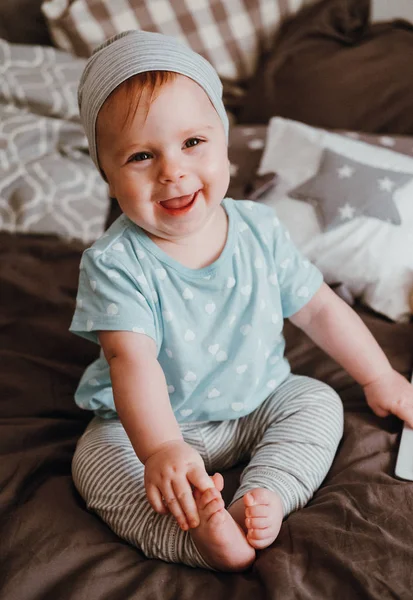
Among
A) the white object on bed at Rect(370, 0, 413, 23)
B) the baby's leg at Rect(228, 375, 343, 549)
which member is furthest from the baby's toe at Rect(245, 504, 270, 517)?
the white object on bed at Rect(370, 0, 413, 23)

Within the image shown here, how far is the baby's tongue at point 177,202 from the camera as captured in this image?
84 centimetres

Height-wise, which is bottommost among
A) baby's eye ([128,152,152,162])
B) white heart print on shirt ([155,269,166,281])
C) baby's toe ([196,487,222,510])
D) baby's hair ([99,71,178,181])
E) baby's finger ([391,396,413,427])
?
baby's finger ([391,396,413,427])

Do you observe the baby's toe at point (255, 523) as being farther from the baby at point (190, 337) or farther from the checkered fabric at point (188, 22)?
the checkered fabric at point (188, 22)

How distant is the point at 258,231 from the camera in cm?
98

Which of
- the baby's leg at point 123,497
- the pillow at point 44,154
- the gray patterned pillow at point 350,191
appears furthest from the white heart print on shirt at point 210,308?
the pillow at point 44,154

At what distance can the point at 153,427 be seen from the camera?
0.80 metres

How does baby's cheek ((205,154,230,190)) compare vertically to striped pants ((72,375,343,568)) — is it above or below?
above

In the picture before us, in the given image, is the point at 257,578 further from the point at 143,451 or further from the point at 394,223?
the point at 394,223

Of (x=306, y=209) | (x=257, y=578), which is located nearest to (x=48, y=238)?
(x=306, y=209)

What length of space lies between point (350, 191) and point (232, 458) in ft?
1.94

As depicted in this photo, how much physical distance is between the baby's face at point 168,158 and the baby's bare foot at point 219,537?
347 millimetres

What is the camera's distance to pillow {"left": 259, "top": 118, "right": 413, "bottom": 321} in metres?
1.21

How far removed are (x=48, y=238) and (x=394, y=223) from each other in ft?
2.43

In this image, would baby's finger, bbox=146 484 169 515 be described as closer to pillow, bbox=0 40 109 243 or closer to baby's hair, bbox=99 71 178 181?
baby's hair, bbox=99 71 178 181
